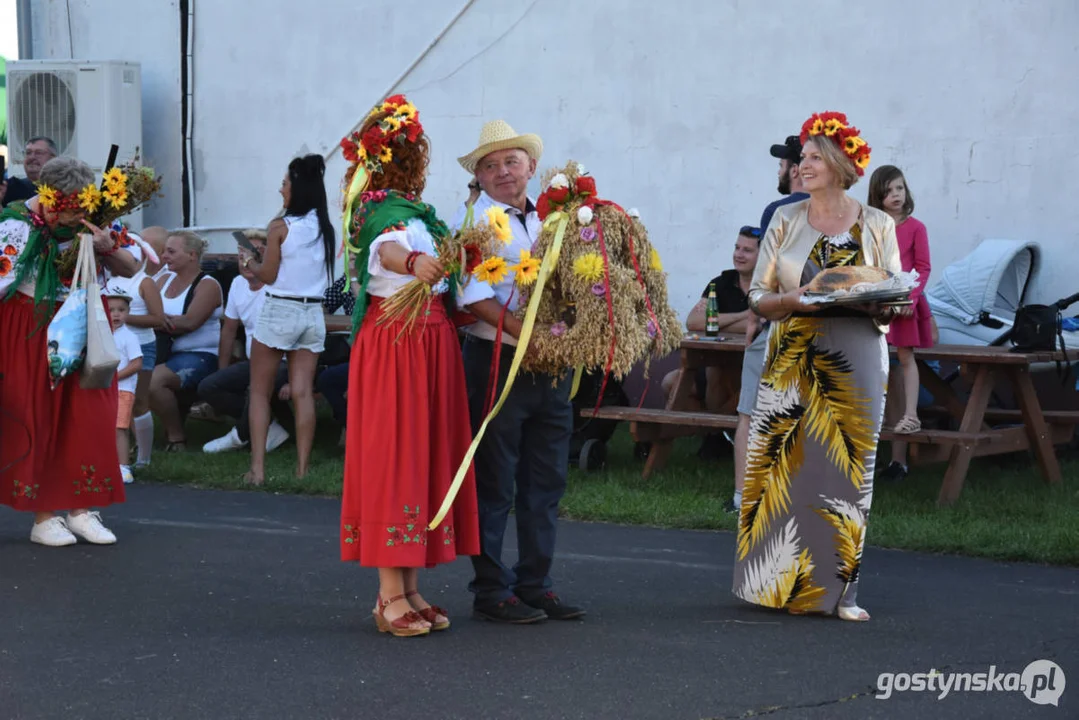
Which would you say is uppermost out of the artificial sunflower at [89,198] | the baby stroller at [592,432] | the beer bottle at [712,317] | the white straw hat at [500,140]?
the white straw hat at [500,140]

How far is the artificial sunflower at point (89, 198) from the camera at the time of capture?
7.70 m

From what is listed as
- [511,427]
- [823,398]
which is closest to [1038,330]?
[823,398]

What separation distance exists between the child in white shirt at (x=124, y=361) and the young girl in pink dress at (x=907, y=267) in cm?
493

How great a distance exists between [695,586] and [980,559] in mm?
1634

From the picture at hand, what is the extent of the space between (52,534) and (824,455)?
3958 millimetres

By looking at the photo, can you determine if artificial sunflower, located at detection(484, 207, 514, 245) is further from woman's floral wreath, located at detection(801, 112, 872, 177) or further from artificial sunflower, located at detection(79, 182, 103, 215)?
artificial sunflower, located at detection(79, 182, 103, 215)

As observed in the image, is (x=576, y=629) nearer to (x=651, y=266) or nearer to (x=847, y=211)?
(x=651, y=266)

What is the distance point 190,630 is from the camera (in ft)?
20.0

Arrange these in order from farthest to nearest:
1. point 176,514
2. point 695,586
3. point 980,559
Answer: point 176,514
point 980,559
point 695,586

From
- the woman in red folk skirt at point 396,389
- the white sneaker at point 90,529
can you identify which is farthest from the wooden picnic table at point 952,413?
the woman in red folk skirt at point 396,389

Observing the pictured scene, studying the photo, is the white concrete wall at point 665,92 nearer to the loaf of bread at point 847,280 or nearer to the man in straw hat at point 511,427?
the loaf of bread at point 847,280

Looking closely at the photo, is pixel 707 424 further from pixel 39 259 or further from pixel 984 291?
pixel 39 259

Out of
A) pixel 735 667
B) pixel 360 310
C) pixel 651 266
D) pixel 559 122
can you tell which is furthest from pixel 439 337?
pixel 559 122

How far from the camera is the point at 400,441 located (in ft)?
19.0
